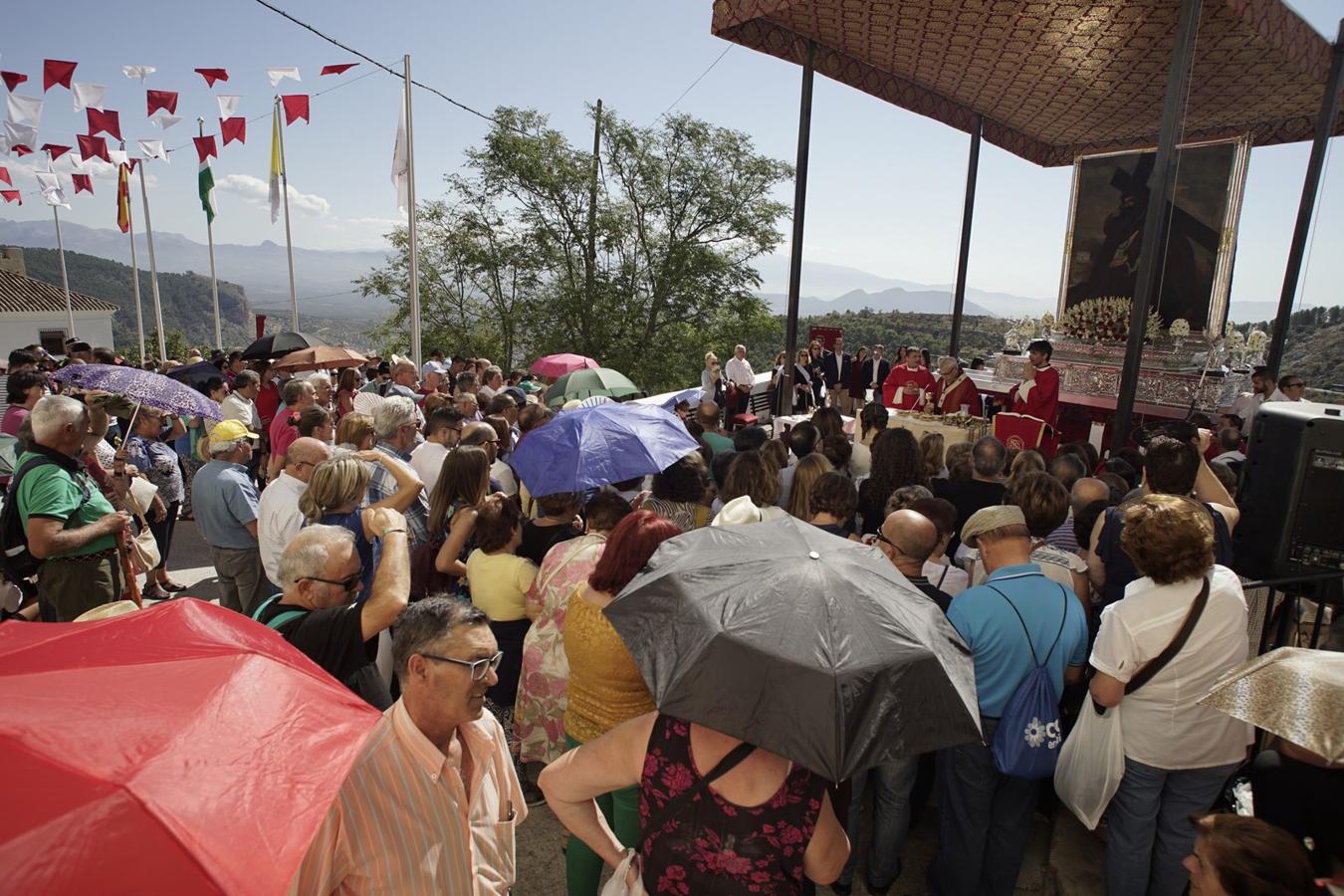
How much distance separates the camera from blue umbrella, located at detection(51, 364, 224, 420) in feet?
13.2

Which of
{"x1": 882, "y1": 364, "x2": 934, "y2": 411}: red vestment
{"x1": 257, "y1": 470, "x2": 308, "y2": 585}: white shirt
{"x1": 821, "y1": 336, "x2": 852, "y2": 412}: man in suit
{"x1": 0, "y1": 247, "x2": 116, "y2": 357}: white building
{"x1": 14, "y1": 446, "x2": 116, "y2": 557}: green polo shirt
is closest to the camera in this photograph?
{"x1": 14, "y1": 446, "x2": 116, "y2": 557}: green polo shirt

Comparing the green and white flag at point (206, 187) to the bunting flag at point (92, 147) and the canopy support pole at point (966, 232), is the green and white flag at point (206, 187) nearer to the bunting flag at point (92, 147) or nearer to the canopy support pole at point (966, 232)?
the bunting flag at point (92, 147)

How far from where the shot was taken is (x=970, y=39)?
9445mm

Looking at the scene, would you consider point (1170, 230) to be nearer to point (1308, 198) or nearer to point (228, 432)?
point (1308, 198)

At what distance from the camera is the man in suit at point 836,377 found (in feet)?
44.7

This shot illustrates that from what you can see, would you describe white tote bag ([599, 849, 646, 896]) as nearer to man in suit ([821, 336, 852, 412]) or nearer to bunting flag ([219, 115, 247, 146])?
man in suit ([821, 336, 852, 412])

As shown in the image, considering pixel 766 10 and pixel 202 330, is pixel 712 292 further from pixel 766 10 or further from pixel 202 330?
pixel 202 330

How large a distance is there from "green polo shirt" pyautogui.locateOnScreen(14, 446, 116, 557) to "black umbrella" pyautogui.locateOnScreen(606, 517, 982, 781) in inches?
114

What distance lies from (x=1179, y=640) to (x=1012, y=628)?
0.49 meters

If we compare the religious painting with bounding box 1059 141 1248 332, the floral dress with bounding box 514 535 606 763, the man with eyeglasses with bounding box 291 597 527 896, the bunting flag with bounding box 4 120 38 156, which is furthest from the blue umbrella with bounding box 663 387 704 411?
the bunting flag with bounding box 4 120 38 156

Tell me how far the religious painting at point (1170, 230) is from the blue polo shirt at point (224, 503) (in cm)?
1317

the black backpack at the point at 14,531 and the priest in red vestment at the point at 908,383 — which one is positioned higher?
the priest in red vestment at the point at 908,383

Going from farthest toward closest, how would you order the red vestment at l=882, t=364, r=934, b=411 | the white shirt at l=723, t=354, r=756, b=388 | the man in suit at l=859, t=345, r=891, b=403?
the man in suit at l=859, t=345, r=891, b=403
the white shirt at l=723, t=354, r=756, b=388
the red vestment at l=882, t=364, r=934, b=411

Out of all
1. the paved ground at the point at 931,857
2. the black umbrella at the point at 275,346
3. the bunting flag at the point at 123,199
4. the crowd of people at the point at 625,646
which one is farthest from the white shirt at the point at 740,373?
the bunting flag at the point at 123,199
